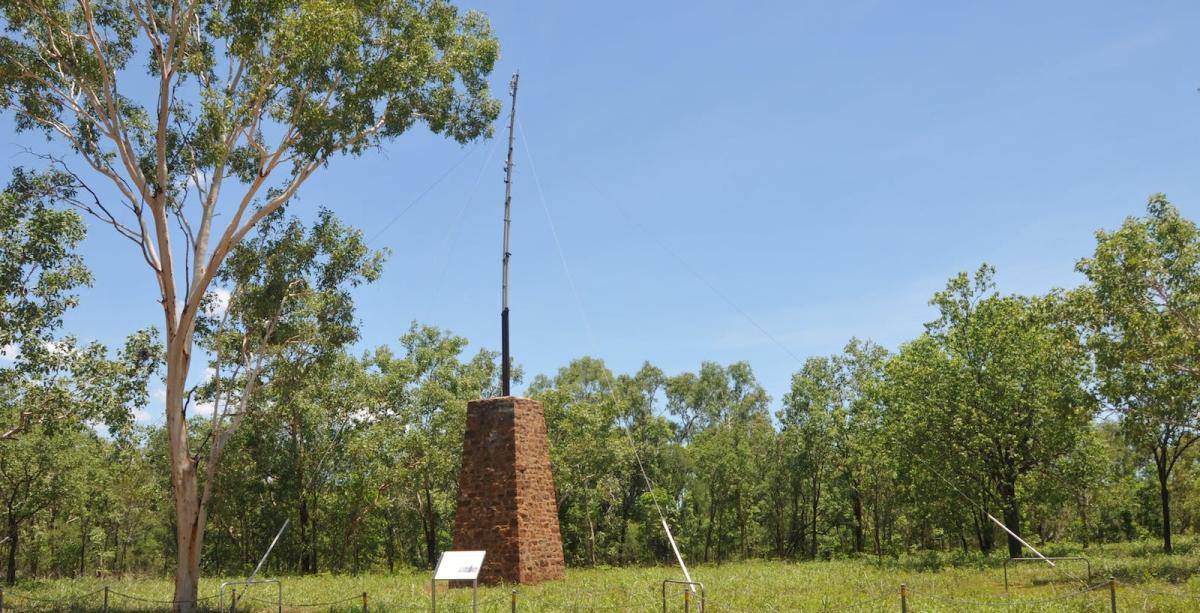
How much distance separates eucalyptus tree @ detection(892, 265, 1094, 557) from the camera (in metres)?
26.9

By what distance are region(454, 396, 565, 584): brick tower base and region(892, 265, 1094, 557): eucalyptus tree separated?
15374mm

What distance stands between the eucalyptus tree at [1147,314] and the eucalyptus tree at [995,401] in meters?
4.06

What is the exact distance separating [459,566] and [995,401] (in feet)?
68.6

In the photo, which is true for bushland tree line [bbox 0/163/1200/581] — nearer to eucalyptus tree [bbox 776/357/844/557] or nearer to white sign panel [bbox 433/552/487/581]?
eucalyptus tree [bbox 776/357/844/557]

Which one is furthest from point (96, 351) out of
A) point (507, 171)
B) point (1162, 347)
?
point (1162, 347)

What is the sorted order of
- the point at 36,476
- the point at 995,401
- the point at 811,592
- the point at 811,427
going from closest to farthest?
the point at 811,592, the point at 995,401, the point at 36,476, the point at 811,427

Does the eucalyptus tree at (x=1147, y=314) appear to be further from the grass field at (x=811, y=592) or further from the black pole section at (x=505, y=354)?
the black pole section at (x=505, y=354)

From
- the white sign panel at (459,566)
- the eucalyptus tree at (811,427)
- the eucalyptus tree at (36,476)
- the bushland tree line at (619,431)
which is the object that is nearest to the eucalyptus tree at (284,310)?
the bushland tree line at (619,431)

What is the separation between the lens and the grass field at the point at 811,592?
14.9 metres

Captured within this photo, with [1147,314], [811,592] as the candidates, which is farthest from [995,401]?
[811,592]

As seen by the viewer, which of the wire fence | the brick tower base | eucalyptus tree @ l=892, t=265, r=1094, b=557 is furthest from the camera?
eucalyptus tree @ l=892, t=265, r=1094, b=557

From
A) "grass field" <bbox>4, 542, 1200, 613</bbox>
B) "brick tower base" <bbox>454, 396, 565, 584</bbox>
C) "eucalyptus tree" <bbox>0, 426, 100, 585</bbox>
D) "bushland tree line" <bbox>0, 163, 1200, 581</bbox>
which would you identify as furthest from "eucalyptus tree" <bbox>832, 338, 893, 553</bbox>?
"eucalyptus tree" <bbox>0, 426, 100, 585</bbox>

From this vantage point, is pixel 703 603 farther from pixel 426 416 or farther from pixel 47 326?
pixel 426 416

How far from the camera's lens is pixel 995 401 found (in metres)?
27.5
